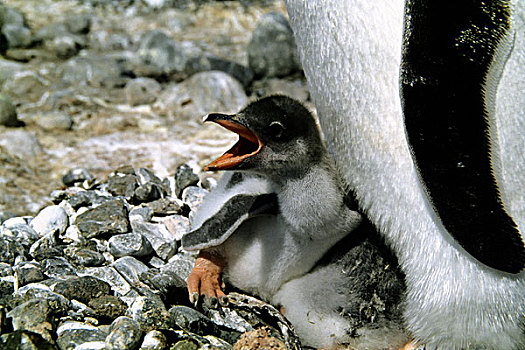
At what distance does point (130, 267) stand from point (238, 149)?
46 centimetres

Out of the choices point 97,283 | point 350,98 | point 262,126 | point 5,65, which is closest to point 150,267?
point 97,283

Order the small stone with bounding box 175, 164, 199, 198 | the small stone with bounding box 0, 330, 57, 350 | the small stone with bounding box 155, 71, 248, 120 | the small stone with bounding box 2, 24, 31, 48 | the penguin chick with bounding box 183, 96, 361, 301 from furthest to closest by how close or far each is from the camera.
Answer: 1. the small stone with bounding box 2, 24, 31, 48
2. the small stone with bounding box 155, 71, 248, 120
3. the small stone with bounding box 175, 164, 199, 198
4. the penguin chick with bounding box 183, 96, 361, 301
5. the small stone with bounding box 0, 330, 57, 350

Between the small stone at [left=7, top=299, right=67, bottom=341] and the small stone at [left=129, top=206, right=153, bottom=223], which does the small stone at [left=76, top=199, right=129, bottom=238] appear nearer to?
the small stone at [left=129, top=206, right=153, bottom=223]

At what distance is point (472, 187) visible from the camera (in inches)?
44.3

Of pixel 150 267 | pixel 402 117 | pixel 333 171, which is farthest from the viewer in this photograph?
pixel 150 267

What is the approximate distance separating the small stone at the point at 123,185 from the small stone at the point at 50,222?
24 centimetres

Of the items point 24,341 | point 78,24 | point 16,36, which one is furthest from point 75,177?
point 78,24

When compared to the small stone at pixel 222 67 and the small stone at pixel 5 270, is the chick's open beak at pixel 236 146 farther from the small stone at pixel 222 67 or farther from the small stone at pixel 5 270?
the small stone at pixel 222 67

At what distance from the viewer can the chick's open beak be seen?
133 cm

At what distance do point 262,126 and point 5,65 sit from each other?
7.96 feet

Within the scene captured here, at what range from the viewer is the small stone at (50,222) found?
1.75 meters

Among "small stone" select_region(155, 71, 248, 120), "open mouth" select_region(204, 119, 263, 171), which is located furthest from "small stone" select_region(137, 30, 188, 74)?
"open mouth" select_region(204, 119, 263, 171)

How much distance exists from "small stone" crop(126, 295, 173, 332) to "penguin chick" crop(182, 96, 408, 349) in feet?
0.58

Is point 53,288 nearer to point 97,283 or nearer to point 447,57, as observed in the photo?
point 97,283
